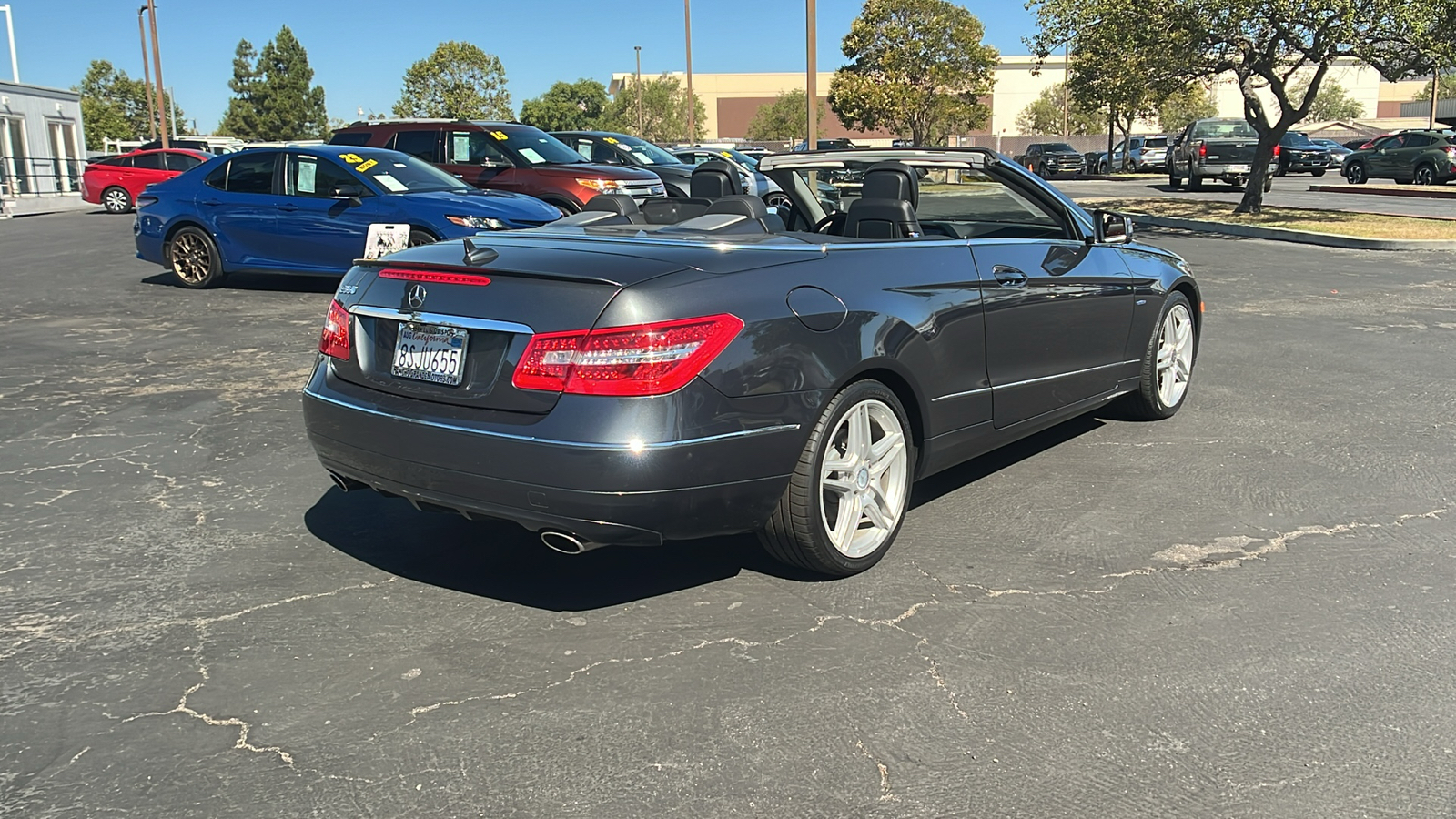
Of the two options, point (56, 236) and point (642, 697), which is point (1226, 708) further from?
point (56, 236)

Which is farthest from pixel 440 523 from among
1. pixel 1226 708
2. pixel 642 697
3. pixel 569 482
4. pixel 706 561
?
pixel 1226 708

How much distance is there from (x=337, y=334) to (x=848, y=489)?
1888 millimetres

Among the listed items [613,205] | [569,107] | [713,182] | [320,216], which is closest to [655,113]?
[569,107]

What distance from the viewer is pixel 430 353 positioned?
12.6 ft

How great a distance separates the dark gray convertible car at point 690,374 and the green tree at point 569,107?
109118mm

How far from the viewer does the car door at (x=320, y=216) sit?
11.6m

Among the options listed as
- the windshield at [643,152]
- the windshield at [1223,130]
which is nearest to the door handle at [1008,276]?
the windshield at [643,152]

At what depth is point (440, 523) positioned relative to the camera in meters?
4.82

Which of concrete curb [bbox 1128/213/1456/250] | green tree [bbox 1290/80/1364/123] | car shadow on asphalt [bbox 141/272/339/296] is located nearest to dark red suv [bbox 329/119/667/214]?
car shadow on asphalt [bbox 141/272/339/296]

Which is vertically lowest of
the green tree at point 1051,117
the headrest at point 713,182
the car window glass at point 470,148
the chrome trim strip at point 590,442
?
the chrome trim strip at point 590,442

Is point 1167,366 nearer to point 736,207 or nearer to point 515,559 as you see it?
point 736,207

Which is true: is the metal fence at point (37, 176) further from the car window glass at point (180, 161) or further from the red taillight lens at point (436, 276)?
the red taillight lens at point (436, 276)

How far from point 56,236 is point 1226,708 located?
22025mm

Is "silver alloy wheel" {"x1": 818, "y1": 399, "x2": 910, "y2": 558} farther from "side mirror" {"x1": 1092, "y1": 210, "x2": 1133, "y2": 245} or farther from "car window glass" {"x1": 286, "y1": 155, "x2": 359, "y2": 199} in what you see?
"car window glass" {"x1": 286, "y1": 155, "x2": 359, "y2": 199}
